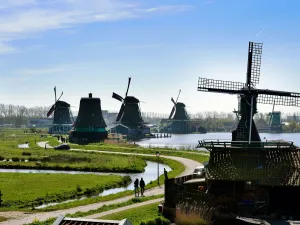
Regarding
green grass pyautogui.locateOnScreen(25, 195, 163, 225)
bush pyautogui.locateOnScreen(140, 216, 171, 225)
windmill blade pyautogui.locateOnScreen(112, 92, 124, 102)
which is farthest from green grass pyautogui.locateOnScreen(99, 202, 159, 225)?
windmill blade pyautogui.locateOnScreen(112, 92, 124, 102)

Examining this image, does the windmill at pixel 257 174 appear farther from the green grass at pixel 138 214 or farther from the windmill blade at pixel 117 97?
the windmill blade at pixel 117 97

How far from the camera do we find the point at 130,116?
128 metres

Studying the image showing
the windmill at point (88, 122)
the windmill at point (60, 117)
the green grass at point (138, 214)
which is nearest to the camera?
the green grass at point (138, 214)

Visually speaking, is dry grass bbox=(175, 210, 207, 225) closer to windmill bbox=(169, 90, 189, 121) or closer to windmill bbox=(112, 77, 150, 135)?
windmill bbox=(112, 77, 150, 135)

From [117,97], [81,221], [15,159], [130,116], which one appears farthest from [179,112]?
[81,221]

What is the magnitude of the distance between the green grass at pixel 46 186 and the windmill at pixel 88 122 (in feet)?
179

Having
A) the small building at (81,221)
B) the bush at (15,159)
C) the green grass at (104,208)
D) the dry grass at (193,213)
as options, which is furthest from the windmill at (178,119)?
the small building at (81,221)

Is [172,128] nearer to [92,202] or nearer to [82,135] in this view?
[82,135]

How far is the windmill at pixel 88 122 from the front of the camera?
333 feet

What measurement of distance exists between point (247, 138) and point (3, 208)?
64.8 ft

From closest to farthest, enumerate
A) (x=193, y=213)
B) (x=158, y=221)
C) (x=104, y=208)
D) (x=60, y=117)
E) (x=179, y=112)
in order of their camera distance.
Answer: (x=193, y=213)
(x=158, y=221)
(x=104, y=208)
(x=60, y=117)
(x=179, y=112)

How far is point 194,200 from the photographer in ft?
85.4

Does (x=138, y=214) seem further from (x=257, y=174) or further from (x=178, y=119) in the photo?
(x=178, y=119)

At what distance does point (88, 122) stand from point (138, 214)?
7686cm
